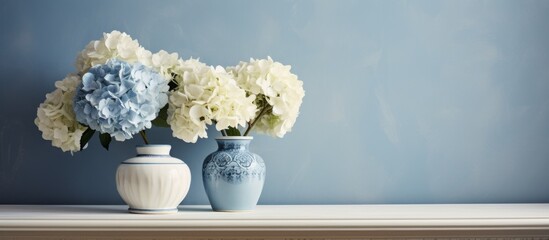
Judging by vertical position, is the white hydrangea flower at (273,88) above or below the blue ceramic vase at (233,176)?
above

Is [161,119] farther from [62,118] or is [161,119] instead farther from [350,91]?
[350,91]

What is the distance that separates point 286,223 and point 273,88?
1.19 feet

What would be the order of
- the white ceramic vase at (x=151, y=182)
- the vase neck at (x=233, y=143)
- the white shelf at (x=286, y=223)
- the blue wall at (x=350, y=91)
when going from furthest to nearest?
the blue wall at (x=350, y=91)
the vase neck at (x=233, y=143)
the white ceramic vase at (x=151, y=182)
the white shelf at (x=286, y=223)

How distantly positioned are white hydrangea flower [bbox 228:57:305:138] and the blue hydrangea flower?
243 millimetres

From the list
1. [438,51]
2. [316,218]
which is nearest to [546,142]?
[438,51]

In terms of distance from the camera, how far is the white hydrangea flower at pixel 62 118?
169 centimetres

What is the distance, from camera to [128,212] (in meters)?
1.69

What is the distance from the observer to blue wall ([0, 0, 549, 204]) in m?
1.94

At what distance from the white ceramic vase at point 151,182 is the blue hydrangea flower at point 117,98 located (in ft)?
0.26

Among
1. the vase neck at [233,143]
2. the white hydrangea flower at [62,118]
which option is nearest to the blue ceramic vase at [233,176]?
the vase neck at [233,143]

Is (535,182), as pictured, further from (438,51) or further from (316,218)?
(316,218)

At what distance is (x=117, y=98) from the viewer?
1572mm

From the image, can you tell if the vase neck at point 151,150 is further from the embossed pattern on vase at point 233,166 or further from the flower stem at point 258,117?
the flower stem at point 258,117

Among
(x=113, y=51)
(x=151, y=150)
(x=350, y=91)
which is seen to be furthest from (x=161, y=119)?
(x=350, y=91)
